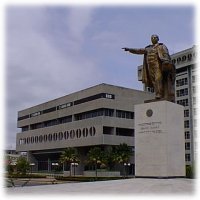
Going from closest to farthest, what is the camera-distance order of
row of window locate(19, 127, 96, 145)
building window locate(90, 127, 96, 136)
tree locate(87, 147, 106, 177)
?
tree locate(87, 147, 106, 177) < building window locate(90, 127, 96, 136) < row of window locate(19, 127, 96, 145)

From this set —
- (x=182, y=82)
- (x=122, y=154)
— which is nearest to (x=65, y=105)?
(x=122, y=154)

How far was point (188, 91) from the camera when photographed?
86000 millimetres

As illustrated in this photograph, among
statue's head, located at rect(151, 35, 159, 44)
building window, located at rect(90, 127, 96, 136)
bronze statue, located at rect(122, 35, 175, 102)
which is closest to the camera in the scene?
bronze statue, located at rect(122, 35, 175, 102)

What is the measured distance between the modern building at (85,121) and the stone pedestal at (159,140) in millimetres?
37795

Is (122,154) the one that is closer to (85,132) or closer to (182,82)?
(85,132)

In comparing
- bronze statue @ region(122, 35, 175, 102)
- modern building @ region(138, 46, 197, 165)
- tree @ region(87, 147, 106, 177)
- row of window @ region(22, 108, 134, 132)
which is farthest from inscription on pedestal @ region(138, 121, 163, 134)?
modern building @ region(138, 46, 197, 165)

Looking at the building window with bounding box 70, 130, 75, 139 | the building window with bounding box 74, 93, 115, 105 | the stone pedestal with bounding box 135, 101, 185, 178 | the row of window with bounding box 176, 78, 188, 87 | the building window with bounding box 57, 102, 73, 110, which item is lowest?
the stone pedestal with bounding box 135, 101, 185, 178

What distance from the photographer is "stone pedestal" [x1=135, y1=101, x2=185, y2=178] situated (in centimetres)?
2161

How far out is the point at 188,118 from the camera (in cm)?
8425

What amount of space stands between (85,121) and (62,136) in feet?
27.8

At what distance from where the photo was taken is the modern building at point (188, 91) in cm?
8212

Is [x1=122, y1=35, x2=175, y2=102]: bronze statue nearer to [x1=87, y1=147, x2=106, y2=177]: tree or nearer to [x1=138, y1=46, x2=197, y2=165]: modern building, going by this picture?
[x1=87, y1=147, x2=106, y2=177]: tree

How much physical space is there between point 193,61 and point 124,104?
26.6 meters

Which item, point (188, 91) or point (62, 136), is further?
point (188, 91)
